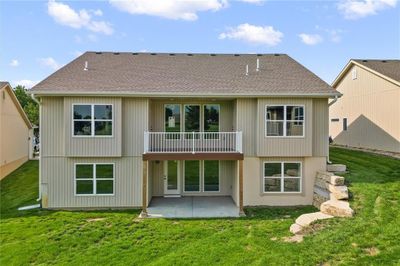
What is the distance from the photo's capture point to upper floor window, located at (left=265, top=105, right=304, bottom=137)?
12625mm

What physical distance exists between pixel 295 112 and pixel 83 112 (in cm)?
901

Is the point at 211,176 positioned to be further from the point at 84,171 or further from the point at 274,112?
the point at 84,171

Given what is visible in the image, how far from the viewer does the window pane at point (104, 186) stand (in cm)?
1259

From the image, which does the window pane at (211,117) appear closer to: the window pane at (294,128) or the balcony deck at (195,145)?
the balcony deck at (195,145)

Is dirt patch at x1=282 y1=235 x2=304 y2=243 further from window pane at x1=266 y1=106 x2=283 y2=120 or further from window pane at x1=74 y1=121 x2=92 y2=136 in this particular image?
window pane at x1=74 y1=121 x2=92 y2=136

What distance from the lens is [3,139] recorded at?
60.4ft

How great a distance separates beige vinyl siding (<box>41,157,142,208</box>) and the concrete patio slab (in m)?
1.13

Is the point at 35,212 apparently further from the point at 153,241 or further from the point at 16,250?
the point at 153,241

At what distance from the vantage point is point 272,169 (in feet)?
42.6

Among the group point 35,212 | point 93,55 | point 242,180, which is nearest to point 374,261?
point 242,180

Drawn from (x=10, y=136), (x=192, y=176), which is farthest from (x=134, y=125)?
(x=10, y=136)

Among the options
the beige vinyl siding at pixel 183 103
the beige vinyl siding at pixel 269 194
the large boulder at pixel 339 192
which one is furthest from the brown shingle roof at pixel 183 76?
the large boulder at pixel 339 192

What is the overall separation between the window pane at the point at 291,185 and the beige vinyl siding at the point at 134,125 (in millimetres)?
6543

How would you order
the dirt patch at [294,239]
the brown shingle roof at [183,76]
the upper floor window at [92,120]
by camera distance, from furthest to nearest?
the brown shingle roof at [183,76]
the upper floor window at [92,120]
the dirt patch at [294,239]
